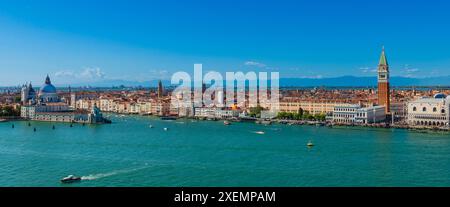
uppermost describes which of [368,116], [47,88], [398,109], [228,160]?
[47,88]

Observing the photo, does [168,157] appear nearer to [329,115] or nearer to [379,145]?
[379,145]

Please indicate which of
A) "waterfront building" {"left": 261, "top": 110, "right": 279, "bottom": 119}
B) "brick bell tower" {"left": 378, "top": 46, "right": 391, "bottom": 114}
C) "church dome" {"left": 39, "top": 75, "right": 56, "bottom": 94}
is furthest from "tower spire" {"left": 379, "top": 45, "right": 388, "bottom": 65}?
"church dome" {"left": 39, "top": 75, "right": 56, "bottom": 94}

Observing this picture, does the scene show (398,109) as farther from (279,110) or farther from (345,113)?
(279,110)

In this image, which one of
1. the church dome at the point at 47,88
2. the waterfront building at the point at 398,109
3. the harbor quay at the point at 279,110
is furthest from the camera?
the church dome at the point at 47,88

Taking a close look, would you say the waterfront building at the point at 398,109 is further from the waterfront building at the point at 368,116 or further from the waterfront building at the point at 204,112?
the waterfront building at the point at 204,112

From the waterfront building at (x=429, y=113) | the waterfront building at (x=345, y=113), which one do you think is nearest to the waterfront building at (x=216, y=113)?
the waterfront building at (x=345, y=113)

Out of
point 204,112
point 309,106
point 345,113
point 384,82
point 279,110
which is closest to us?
point 345,113

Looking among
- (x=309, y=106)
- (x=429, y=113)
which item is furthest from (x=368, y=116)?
(x=309, y=106)

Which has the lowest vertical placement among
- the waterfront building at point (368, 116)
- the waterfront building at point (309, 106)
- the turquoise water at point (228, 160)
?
the turquoise water at point (228, 160)

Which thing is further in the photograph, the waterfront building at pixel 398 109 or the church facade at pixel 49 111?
the waterfront building at pixel 398 109
